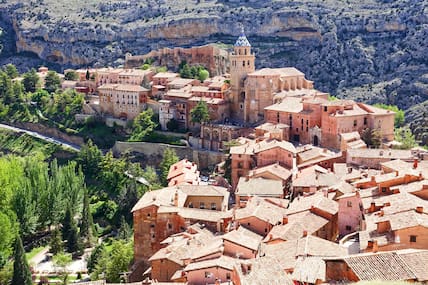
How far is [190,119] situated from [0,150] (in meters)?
29.3

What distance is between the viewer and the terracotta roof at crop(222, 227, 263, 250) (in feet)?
103

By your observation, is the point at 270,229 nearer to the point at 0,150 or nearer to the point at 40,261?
the point at 40,261

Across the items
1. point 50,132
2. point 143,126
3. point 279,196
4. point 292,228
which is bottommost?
point 50,132

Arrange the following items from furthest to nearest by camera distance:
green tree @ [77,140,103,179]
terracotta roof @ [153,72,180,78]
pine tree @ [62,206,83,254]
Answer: terracotta roof @ [153,72,180,78] → green tree @ [77,140,103,179] → pine tree @ [62,206,83,254]

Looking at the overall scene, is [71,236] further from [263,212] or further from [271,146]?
[263,212]

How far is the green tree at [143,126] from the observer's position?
7062 cm

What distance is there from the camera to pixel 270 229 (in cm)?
3531

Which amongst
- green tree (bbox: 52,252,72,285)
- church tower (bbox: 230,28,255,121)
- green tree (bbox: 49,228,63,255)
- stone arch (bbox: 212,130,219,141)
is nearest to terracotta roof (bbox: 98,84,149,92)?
church tower (bbox: 230,28,255,121)

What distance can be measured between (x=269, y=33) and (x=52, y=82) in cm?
3716

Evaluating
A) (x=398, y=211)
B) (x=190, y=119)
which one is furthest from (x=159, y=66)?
(x=398, y=211)

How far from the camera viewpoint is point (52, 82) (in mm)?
90375

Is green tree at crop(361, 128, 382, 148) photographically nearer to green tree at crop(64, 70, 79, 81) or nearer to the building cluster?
the building cluster

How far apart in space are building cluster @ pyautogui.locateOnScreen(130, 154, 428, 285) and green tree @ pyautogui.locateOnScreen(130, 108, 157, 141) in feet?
71.9

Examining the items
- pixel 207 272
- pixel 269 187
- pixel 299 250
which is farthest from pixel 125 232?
pixel 299 250
